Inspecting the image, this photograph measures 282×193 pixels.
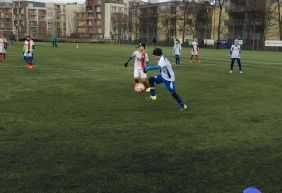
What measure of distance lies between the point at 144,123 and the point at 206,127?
1440 millimetres

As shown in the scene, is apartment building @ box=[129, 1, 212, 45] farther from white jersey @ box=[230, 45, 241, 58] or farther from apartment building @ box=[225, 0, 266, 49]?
white jersey @ box=[230, 45, 241, 58]

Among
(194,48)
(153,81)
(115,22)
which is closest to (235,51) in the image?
(194,48)

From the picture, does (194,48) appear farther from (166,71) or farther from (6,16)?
(6,16)

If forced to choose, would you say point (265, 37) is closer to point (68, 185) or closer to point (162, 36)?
point (162, 36)

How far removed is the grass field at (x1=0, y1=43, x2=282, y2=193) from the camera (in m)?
5.40

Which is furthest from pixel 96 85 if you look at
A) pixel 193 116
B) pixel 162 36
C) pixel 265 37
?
pixel 162 36

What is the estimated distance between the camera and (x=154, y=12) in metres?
100

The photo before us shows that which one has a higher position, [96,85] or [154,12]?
[154,12]

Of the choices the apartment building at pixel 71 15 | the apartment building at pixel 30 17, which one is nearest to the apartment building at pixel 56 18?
the apartment building at pixel 71 15

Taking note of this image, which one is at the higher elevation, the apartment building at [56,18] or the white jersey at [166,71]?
the apartment building at [56,18]

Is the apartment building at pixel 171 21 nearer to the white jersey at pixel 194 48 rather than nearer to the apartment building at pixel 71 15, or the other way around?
the apartment building at pixel 71 15

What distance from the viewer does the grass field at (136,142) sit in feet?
17.7

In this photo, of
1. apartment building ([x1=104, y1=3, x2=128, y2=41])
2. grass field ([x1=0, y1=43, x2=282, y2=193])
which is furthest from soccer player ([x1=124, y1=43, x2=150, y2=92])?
apartment building ([x1=104, y1=3, x2=128, y2=41])

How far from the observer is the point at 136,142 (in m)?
7.34
